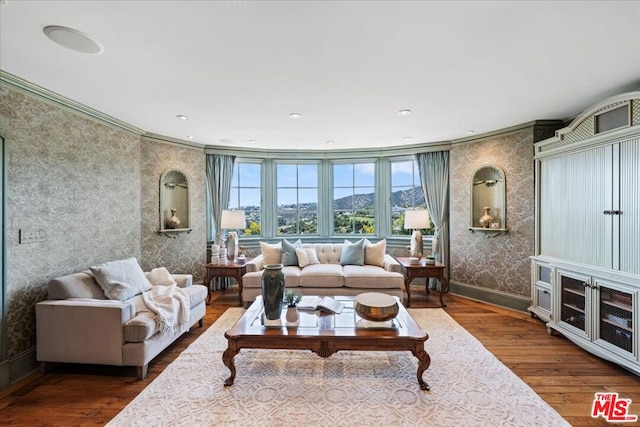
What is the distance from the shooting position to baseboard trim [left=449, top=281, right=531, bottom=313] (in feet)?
13.3

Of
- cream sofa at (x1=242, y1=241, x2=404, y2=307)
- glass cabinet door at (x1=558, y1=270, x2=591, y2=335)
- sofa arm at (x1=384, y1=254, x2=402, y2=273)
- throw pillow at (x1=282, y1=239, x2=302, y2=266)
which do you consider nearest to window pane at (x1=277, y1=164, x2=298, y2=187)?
throw pillow at (x1=282, y1=239, x2=302, y2=266)

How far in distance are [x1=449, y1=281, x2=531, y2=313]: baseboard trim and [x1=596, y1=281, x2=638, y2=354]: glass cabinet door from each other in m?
1.24

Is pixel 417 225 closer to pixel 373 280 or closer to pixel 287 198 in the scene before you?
pixel 373 280

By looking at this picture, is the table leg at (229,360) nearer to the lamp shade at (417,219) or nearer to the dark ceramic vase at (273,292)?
the dark ceramic vase at (273,292)

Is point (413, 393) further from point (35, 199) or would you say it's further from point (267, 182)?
point (267, 182)

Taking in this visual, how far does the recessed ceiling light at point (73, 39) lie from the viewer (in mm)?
1884

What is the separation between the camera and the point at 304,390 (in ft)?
7.59

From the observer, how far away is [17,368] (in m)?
2.50

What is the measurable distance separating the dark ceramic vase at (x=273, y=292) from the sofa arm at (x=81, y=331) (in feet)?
3.89

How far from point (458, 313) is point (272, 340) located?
289cm

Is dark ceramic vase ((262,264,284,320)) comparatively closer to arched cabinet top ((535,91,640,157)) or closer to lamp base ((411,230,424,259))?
lamp base ((411,230,424,259))

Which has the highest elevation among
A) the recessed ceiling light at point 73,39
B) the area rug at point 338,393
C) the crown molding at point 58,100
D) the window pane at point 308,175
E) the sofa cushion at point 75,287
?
the recessed ceiling light at point 73,39

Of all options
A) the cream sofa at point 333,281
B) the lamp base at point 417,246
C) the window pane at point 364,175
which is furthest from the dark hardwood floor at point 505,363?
the window pane at point 364,175

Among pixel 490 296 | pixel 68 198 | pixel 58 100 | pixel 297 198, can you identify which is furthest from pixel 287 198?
pixel 490 296
